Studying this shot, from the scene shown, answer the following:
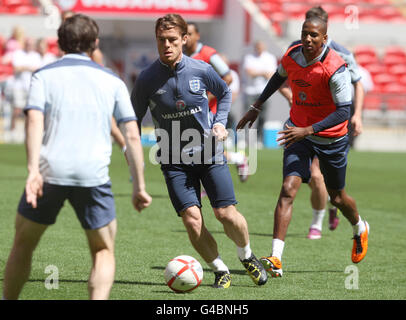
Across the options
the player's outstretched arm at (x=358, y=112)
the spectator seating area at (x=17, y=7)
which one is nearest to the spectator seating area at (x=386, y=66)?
the spectator seating area at (x=17, y=7)

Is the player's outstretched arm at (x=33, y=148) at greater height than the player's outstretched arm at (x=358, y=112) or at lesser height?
greater

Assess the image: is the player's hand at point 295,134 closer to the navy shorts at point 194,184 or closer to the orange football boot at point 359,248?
the navy shorts at point 194,184

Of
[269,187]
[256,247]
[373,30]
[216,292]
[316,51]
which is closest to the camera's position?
[216,292]

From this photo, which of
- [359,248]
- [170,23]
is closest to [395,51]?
[359,248]

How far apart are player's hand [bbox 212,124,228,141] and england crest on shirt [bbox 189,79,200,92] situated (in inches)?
13.2

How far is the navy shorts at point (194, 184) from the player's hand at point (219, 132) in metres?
0.33

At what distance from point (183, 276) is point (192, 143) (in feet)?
3.56

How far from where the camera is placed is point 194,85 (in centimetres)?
664

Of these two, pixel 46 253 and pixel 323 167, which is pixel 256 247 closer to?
pixel 323 167

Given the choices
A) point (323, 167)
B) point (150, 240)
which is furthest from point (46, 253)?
point (323, 167)

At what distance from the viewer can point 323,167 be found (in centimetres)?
793

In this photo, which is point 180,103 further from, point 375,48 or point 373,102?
point 375,48

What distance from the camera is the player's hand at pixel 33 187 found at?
4777 millimetres
